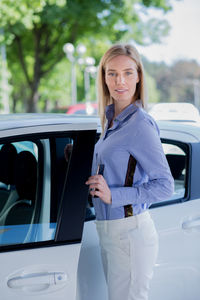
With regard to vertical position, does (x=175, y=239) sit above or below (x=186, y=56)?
below

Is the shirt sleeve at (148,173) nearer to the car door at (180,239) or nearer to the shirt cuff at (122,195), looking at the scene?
the shirt cuff at (122,195)

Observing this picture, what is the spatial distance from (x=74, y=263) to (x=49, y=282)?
0.12 metres

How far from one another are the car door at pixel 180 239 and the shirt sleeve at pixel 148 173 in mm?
468

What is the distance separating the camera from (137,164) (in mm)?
1783

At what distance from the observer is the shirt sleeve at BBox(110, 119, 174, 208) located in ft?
5.69

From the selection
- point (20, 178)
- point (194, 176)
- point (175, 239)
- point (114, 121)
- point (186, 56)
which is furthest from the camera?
point (186, 56)

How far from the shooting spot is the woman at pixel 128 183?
68.6 inches

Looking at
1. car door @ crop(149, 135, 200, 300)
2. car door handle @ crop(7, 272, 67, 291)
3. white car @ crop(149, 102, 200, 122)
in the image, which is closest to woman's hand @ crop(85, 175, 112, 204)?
car door handle @ crop(7, 272, 67, 291)

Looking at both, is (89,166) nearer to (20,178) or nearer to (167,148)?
(20,178)

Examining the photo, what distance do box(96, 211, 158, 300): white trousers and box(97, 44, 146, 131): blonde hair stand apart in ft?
1.60

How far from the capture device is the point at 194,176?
94.8 inches

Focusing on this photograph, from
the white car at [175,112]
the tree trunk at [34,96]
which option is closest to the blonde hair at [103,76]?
the white car at [175,112]

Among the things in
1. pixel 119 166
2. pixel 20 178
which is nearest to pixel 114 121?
pixel 119 166

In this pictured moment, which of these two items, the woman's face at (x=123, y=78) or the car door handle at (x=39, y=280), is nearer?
the car door handle at (x=39, y=280)
